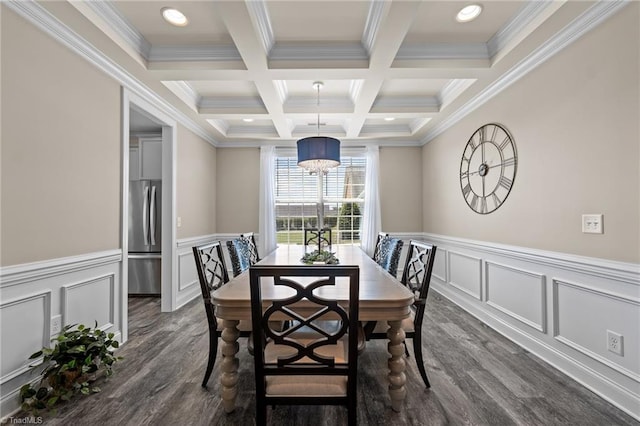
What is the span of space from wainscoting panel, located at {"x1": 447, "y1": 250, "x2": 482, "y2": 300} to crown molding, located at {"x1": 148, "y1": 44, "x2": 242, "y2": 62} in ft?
11.1

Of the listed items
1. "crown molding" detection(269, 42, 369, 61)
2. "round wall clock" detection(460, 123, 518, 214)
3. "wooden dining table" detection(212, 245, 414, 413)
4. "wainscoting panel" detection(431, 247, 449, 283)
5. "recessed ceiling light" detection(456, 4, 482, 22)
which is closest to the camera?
"wooden dining table" detection(212, 245, 414, 413)

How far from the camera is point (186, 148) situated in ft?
13.7

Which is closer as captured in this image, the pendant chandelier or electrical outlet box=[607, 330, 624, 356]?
electrical outlet box=[607, 330, 624, 356]

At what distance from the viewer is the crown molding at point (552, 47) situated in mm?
1914

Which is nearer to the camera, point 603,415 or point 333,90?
point 603,415

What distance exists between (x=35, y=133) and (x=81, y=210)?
0.63 meters

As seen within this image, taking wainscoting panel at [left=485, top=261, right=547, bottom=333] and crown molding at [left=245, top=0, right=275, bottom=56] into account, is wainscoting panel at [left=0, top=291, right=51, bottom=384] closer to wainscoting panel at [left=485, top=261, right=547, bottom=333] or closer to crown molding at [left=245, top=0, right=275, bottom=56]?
crown molding at [left=245, top=0, right=275, bottom=56]

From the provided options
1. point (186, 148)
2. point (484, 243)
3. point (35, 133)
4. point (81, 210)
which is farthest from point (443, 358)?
point (186, 148)

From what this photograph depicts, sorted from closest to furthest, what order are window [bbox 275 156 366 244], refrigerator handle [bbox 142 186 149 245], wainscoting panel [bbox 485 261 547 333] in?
1. wainscoting panel [bbox 485 261 547 333]
2. refrigerator handle [bbox 142 186 149 245]
3. window [bbox 275 156 366 244]

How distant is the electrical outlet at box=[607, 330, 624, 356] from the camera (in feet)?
6.14

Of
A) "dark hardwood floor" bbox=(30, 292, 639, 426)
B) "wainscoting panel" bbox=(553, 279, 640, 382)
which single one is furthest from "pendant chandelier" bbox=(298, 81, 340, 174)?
"wainscoting panel" bbox=(553, 279, 640, 382)

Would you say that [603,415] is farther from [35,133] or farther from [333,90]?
[35,133]

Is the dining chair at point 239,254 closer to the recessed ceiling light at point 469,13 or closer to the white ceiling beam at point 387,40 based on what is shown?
the white ceiling beam at point 387,40

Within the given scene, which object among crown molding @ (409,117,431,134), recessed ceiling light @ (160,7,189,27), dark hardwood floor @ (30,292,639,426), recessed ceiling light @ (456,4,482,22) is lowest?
dark hardwood floor @ (30,292,639,426)
